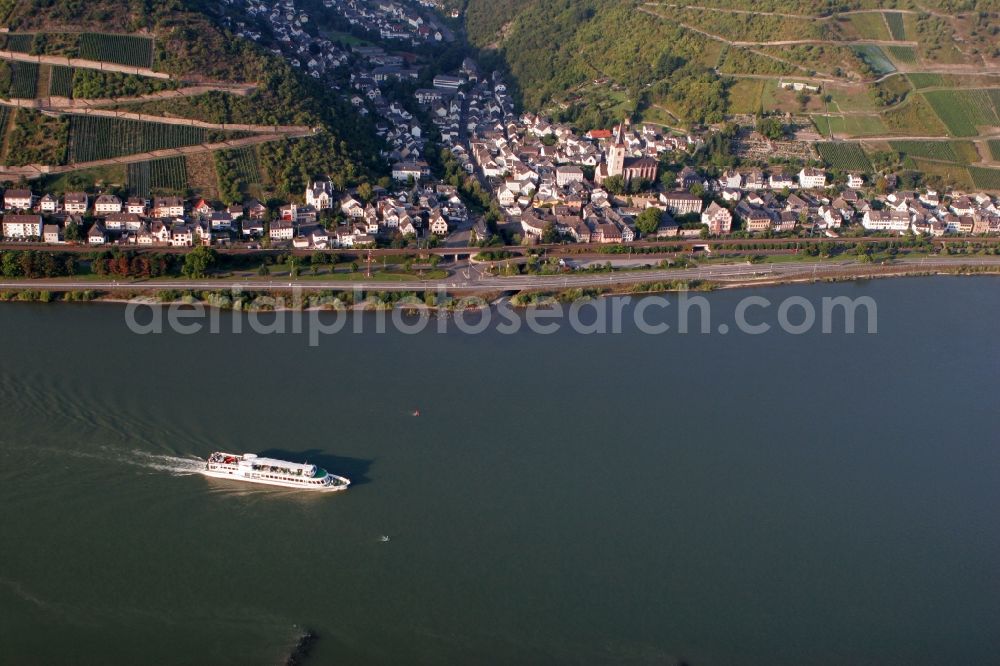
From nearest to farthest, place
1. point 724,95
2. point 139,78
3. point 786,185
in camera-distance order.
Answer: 1. point 139,78
2. point 786,185
3. point 724,95

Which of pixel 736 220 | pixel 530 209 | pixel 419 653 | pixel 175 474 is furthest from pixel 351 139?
pixel 419 653

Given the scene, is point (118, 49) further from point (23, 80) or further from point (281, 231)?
point (281, 231)

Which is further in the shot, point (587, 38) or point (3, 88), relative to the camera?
point (587, 38)

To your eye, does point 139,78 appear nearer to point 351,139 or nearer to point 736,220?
point 351,139

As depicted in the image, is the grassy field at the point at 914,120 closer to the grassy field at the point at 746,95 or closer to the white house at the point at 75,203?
the grassy field at the point at 746,95

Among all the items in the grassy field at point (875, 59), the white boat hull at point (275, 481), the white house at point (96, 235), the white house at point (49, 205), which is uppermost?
the grassy field at point (875, 59)

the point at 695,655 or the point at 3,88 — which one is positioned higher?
the point at 3,88

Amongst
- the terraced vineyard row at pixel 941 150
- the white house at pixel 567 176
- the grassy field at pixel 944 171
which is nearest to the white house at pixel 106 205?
the white house at pixel 567 176

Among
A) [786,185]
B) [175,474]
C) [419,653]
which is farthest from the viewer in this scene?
[786,185]

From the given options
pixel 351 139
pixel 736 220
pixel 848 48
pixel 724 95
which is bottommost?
pixel 736 220
